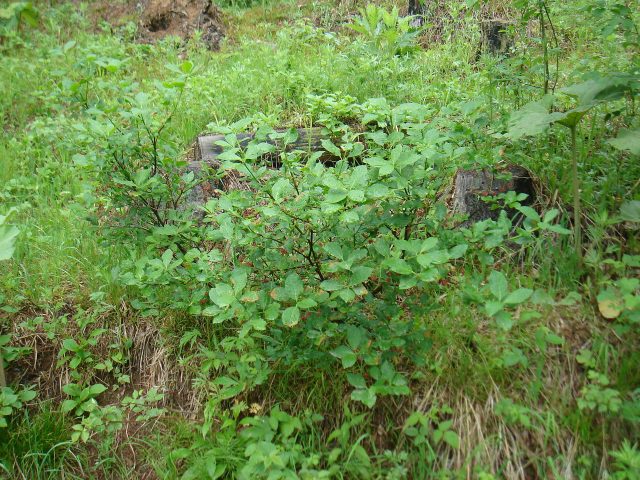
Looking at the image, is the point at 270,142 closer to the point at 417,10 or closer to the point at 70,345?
the point at 70,345

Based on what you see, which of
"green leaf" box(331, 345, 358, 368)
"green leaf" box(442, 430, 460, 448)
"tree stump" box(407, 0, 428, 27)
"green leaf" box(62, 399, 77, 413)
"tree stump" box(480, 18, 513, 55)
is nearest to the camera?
"green leaf" box(442, 430, 460, 448)

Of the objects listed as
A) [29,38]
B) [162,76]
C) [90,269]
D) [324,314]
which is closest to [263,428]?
[324,314]

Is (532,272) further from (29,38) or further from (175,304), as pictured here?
(29,38)

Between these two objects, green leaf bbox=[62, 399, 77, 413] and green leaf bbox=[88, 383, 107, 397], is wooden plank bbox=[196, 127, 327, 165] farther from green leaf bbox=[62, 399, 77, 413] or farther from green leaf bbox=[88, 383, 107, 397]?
green leaf bbox=[62, 399, 77, 413]

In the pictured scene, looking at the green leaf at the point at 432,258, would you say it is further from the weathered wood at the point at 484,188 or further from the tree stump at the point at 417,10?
the tree stump at the point at 417,10

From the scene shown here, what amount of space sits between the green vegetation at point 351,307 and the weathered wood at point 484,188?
0.16ft

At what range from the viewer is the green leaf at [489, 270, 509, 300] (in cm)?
209

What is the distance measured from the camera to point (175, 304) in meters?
2.77

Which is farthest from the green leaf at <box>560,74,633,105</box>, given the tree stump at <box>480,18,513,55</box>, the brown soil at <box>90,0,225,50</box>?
the brown soil at <box>90,0,225,50</box>

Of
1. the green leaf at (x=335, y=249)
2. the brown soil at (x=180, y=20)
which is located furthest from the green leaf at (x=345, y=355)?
the brown soil at (x=180, y=20)

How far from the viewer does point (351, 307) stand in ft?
7.86

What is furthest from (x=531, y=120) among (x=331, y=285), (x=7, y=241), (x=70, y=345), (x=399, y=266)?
(x=70, y=345)

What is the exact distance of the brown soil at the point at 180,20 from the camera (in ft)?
20.9

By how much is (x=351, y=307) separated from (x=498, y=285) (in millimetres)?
623
